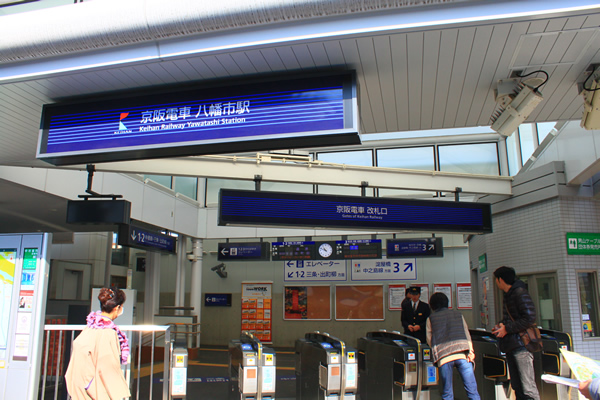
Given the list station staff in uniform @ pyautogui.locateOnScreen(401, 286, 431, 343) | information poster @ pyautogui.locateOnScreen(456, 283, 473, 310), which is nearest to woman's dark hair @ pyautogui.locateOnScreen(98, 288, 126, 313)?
station staff in uniform @ pyautogui.locateOnScreen(401, 286, 431, 343)

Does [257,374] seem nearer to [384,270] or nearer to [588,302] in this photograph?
[588,302]

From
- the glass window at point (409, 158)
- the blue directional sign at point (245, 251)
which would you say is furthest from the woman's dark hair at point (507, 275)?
the glass window at point (409, 158)

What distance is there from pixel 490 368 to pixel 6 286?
5988 mm

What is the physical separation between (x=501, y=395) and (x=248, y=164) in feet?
17.2

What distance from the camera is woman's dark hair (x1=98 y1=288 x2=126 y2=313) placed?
360cm

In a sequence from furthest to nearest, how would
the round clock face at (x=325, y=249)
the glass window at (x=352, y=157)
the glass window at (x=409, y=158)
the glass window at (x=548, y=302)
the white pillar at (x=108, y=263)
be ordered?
the glass window at (x=352, y=157), the glass window at (x=409, y=158), the round clock face at (x=325, y=249), the white pillar at (x=108, y=263), the glass window at (x=548, y=302)

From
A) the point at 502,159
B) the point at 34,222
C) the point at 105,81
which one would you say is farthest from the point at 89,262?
the point at 502,159

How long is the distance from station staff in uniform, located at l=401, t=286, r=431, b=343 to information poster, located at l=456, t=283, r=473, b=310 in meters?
6.42

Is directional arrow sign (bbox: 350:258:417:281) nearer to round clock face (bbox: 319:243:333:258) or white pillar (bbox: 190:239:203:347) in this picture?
round clock face (bbox: 319:243:333:258)

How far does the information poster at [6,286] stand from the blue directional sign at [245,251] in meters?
7.14

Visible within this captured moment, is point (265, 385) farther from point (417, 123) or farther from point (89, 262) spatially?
point (89, 262)

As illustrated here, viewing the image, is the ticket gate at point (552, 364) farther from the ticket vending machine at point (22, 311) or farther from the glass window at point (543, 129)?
the ticket vending machine at point (22, 311)

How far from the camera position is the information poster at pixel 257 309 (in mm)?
14677

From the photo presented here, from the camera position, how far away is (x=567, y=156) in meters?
7.20
